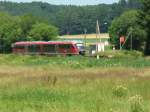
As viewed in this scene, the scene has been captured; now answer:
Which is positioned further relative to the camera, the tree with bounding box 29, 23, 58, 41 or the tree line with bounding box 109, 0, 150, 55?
the tree with bounding box 29, 23, 58, 41

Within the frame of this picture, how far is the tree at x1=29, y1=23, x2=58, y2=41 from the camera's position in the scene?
468 ft

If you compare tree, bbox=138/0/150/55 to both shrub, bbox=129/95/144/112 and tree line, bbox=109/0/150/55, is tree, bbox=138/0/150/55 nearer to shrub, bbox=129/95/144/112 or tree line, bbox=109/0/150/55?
tree line, bbox=109/0/150/55

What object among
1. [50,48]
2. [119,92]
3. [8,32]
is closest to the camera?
[119,92]

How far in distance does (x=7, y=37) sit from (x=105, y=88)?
380 ft

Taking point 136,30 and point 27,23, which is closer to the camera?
point 136,30

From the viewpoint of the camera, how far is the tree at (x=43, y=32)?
5615 inches

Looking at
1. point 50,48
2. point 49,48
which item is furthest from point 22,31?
point 50,48

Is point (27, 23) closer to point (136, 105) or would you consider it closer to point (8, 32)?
point (8, 32)

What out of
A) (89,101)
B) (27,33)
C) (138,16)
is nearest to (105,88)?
(89,101)

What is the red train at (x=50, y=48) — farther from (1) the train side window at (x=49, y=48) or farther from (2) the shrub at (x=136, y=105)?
(2) the shrub at (x=136, y=105)

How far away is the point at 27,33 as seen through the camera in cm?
15125

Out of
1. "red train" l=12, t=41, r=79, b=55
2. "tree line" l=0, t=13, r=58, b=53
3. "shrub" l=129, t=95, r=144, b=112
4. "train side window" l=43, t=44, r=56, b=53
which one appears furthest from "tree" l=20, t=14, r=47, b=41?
"shrub" l=129, t=95, r=144, b=112

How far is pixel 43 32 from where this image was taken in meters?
145

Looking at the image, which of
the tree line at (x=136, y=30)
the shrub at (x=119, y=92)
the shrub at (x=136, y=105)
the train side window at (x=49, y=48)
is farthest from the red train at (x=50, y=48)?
the shrub at (x=136, y=105)
